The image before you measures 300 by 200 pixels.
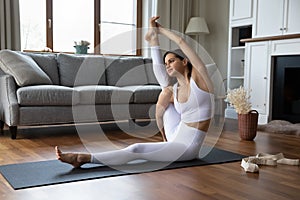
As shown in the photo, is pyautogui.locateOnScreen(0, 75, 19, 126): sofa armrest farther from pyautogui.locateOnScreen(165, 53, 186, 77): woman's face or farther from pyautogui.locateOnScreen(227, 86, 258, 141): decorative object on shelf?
pyautogui.locateOnScreen(227, 86, 258, 141): decorative object on shelf

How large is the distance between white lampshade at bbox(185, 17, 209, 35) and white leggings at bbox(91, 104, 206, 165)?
338 centimetres

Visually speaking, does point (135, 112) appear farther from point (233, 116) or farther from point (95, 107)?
point (233, 116)

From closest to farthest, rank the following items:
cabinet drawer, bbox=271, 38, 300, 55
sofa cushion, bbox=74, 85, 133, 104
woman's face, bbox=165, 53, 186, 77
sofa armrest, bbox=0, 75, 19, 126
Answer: woman's face, bbox=165, 53, 186, 77
sofa armrest, bbox=0, 75, 19, 126
sofa cushion, bbox=74, 85, 133, 104
cabinet drawer, bbox=271, 38, 300, 55

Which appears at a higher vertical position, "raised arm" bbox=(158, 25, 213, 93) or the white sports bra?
"raised arm" bbox=(158, 25, 213, 93)

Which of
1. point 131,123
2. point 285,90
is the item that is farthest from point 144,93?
point 285,90

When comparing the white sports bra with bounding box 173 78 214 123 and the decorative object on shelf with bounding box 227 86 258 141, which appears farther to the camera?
the decorative object on shelf with bounding box 227 86 258 141

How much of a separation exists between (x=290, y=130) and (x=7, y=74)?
9.33 feet

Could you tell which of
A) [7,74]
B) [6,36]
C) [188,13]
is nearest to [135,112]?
[7,74]

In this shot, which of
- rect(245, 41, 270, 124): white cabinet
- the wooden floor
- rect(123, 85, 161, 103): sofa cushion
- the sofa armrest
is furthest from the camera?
rect(245, 41, 270, 124): white cabinet

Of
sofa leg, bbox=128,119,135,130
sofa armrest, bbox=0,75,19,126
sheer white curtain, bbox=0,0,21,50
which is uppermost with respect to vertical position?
sheer white curtain, bbox=0,0,21,50

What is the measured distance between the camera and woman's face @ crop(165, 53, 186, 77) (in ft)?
7.80

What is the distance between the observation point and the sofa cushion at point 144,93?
3.85 m

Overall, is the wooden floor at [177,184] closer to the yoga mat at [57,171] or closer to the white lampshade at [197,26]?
the yoga mat at [57,171]

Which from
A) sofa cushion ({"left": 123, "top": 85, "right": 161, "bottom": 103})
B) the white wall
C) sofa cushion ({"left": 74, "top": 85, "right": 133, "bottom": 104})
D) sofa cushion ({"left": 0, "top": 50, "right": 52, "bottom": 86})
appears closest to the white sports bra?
sofa cushion ({"left": 74, "top": 85, "right": 133, "bottom": 104})
